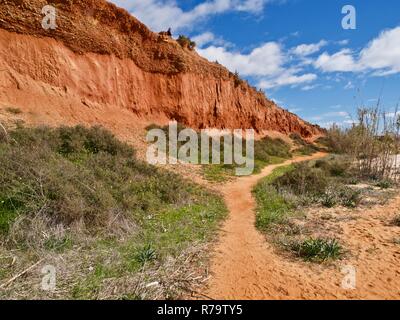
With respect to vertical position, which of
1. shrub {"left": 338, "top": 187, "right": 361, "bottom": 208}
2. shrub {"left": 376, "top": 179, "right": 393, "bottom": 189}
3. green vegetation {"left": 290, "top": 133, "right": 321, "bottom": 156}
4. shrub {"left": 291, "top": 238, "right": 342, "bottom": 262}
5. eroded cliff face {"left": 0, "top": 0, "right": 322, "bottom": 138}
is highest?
eroded cliff face {"left": 0, "top": 0, "right": 322, "bottom": 138}

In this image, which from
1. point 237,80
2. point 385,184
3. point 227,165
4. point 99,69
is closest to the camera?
point 385,184

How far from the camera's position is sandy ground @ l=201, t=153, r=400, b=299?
440 centimetres

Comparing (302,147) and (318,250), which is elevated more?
(302,147)

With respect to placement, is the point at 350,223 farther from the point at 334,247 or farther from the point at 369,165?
the point at 369,165

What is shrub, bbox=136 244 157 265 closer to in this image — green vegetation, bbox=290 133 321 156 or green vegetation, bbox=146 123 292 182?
green vegetation, bbox=146 123 292 182

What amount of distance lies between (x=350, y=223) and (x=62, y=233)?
6.18 meters

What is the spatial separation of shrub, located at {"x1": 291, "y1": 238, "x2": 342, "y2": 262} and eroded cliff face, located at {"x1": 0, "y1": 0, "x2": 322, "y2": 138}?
12.4m

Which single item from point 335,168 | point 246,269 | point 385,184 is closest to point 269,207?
point 246,269

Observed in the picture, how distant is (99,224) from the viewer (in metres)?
6.14

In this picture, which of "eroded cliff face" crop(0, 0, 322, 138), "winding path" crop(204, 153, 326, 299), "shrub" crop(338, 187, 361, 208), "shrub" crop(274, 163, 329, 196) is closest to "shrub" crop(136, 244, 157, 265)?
"winding path" crop(204, 153, 326, 299)

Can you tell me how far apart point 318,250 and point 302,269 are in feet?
2.12

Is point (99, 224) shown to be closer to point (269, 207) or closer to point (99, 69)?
point (269, 207)

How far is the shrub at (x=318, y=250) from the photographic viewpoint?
5.43m

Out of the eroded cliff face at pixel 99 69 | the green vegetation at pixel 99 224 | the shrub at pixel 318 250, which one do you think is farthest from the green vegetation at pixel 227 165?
the shrub at pixel 318 250
